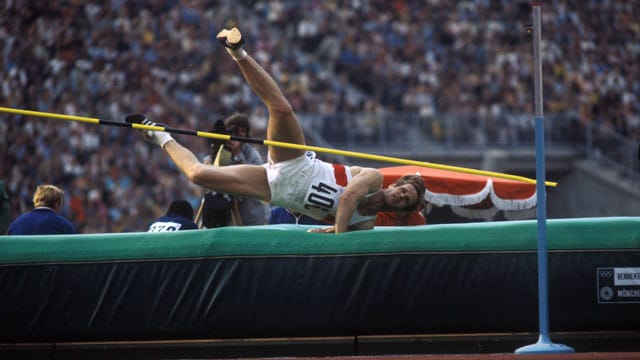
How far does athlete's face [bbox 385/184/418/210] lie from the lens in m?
6.96

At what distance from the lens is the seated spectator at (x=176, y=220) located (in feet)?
27.6

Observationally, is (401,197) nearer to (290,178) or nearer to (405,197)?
(405,197)

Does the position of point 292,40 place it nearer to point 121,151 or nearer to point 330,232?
point 121,151

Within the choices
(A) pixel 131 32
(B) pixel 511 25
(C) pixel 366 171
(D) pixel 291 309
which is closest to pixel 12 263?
(D) pixel 291 309

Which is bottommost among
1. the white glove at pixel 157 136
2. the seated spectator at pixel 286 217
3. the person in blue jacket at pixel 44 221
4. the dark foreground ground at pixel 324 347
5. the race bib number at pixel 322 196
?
the dark foreground ground at pixel 324 347

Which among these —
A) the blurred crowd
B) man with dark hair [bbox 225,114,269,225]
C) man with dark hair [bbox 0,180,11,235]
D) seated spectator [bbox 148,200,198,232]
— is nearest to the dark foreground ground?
seated spectator [bbox 148,200,198,232]

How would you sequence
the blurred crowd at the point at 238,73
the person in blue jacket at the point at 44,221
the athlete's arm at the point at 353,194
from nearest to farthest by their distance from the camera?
the athlete's arm at the point at 353,194 < the person in blue jacket at the point at 44,221 < the blurred crowd at the point at 238,73

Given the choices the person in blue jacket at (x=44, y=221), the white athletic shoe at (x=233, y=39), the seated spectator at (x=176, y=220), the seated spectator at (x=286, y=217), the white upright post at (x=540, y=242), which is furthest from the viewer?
the seated spectator at (x=286, y=217)

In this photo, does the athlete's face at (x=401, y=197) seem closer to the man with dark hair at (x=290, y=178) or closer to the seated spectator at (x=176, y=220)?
the man with dark hair at (x=290, y=178)

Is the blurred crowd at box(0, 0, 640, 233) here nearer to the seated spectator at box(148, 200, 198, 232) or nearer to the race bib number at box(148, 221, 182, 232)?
the seated spectator at box(148, 200, 198, 232)

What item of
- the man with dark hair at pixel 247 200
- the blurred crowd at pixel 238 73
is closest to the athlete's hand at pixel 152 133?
the man with dark hair at pixel 247 200

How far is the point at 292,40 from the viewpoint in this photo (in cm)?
2030

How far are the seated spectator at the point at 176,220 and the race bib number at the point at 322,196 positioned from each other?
69.2 inches

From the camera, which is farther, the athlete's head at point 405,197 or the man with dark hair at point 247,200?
the man with dark hair at point 247,200
